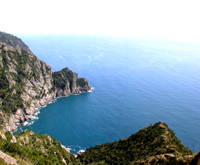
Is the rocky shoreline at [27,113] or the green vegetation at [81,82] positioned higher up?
the green vegetation at [81,82]

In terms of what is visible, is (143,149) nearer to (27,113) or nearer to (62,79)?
(27,113)

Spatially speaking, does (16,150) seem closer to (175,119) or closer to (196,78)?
(175,119)

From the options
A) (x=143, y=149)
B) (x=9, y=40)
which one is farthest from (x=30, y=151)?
(x=9, y=40)

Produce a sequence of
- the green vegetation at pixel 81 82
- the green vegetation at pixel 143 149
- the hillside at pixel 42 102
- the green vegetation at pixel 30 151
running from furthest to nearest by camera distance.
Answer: the green vegetation at pixel 81 82, the hillside at pixel 42 102, the green vegetation at pixel 143 149, the green vegetation at pixel 30 151

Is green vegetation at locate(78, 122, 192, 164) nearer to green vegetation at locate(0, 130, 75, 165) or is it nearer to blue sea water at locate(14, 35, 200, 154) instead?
green vegetation at locate(0, 130, 75, 165)

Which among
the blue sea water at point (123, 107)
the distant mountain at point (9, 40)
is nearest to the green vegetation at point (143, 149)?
the blue sea water at point (123, 107)

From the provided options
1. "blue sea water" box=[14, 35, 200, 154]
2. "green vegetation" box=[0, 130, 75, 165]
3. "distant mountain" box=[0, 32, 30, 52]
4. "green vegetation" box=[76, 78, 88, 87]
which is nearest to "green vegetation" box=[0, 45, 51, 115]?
"blue sea water" box=[14, 35, 200, 154]

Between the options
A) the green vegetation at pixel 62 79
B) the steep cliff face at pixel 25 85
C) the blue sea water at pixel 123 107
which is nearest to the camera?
the blue sea water at pixel 123 107

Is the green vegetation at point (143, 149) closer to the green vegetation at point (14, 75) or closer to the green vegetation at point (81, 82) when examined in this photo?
the green vegetation at point (14, 75)
